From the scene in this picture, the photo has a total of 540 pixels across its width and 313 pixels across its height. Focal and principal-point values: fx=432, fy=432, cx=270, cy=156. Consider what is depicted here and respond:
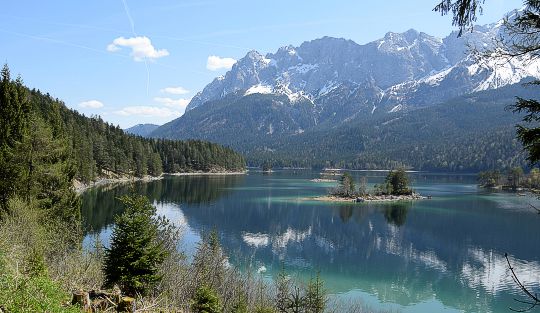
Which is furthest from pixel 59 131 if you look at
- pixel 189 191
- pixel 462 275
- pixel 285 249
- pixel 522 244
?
pixel 189 191

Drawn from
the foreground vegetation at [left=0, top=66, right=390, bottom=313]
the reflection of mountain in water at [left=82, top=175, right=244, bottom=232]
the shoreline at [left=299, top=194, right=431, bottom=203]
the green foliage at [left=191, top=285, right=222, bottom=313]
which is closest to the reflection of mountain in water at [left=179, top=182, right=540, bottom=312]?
the reflection of mountain in water at [left=82, top=175, right=244, bottom=232]

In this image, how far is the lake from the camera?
43.9 meters

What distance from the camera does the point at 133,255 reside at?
2352cm

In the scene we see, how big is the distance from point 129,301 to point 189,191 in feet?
360

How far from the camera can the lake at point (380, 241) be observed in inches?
1727

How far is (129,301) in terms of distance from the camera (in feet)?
58.6

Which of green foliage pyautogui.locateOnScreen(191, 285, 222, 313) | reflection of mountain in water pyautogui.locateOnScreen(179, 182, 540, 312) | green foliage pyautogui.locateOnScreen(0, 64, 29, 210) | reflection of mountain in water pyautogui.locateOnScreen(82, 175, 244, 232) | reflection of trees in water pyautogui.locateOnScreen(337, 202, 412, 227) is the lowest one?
reflection of mountain in water pyautogui.locateOnScreen(179, 182, 540, 312)

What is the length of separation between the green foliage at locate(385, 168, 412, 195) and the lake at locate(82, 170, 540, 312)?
16323 millimetres

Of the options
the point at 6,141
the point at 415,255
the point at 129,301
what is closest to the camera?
the point at 129,301

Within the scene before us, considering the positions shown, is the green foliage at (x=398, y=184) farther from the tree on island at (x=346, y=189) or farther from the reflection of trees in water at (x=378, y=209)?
the reflection of trees in water at (x=378, y=209)

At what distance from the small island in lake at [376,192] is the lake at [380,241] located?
29.9 feet

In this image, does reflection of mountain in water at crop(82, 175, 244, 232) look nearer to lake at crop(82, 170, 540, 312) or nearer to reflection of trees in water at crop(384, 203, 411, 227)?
lake at crop(82, 170, 540, 312)

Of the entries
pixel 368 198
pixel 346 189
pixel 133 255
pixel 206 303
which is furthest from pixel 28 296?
pixel 346 189

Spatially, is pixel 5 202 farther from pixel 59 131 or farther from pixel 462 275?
pixel 462 275
